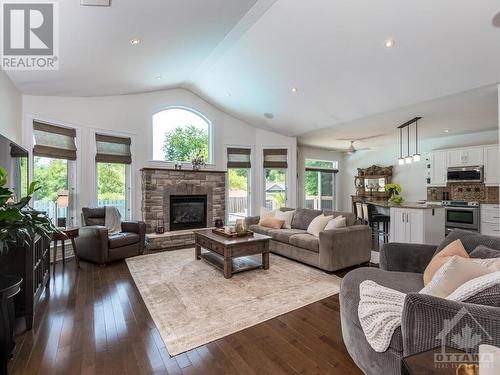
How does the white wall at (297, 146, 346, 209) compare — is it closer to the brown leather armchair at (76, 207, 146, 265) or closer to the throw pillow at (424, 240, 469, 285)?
the brown leather armchair at (76, 207, 146, 265)

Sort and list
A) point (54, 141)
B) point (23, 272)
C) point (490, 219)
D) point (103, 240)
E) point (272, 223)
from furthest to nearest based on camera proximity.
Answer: point (490, 219) → point (272, 223) → point (54, 141) → point (103, 240) → point (23, 272)

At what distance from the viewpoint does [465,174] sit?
6.04 m

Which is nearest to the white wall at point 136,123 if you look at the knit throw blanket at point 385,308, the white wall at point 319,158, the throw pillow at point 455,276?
the white wall at point 319,158

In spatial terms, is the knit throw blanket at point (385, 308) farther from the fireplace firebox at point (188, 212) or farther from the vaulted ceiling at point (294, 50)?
the fireplace firebox at point (188, 212)

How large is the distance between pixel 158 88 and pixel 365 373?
6.09 m

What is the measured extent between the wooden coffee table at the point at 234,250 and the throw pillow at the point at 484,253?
2388 millimetres

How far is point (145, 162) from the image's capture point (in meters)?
5.79

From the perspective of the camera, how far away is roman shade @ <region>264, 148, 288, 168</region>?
7.24 metres

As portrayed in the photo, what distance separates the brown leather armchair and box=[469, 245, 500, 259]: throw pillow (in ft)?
14.9

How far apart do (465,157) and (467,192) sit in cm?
86

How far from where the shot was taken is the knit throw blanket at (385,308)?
4.50 feet

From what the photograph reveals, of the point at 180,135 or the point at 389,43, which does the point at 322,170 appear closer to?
the point at 180,135
